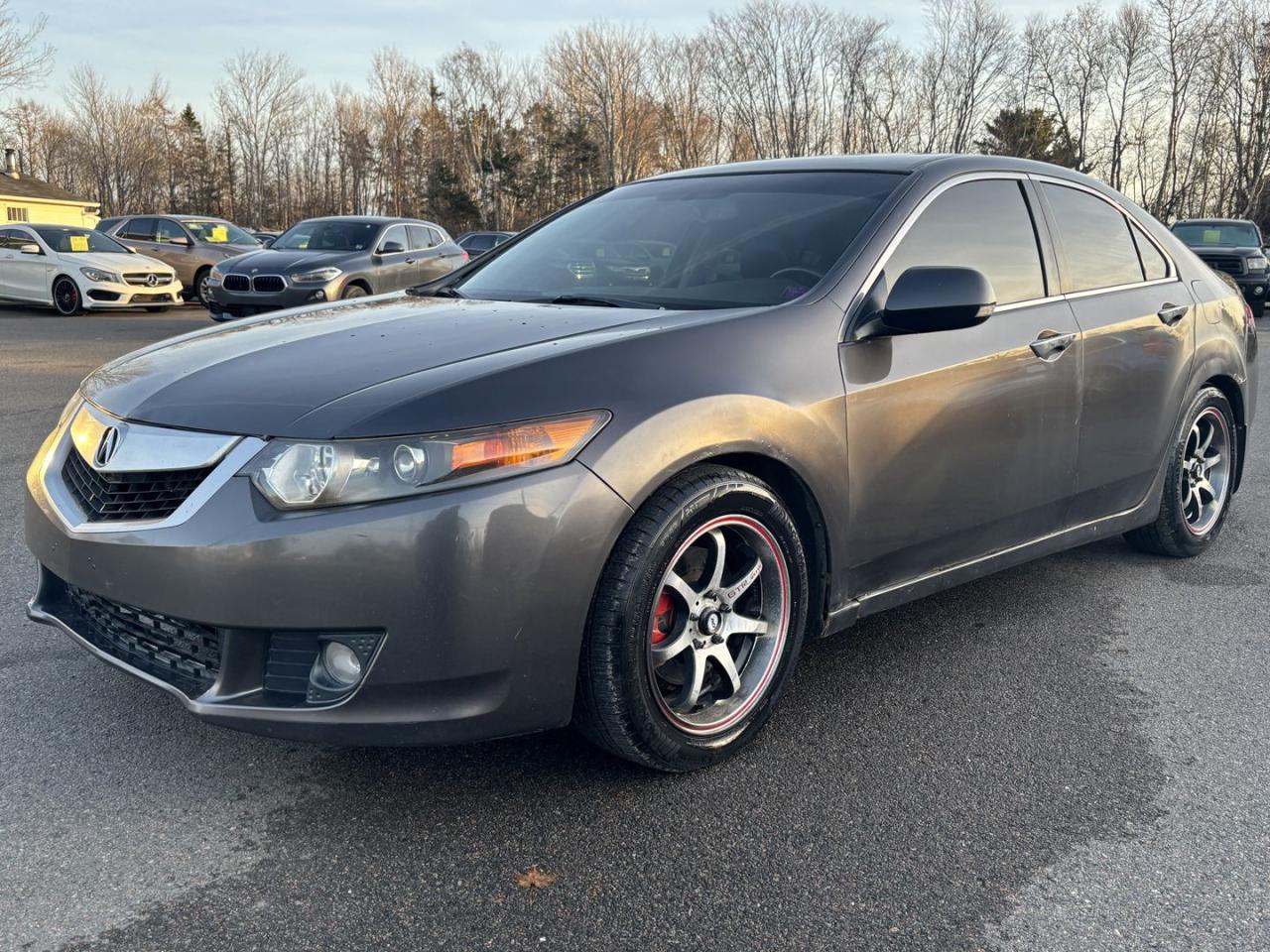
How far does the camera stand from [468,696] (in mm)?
2295

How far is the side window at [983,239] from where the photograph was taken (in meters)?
3.29

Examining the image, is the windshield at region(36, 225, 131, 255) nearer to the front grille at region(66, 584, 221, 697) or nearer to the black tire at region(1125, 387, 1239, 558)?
the front grille at region(66, 584, 221, 697)

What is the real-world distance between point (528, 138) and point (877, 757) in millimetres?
62826

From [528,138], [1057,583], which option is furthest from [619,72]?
[1057,583]

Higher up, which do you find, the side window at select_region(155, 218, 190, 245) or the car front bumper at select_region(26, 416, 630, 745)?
the side window at select_region(155, 218, 190, 245)

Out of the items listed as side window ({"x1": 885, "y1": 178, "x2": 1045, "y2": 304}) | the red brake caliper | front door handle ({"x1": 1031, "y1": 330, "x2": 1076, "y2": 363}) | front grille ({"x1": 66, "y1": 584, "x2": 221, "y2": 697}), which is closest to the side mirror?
side window ({"x1": 885, "y1": 178, "x2": 1045, "y2": 304})

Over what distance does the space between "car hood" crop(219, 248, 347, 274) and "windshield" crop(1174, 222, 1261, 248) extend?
16178 mm

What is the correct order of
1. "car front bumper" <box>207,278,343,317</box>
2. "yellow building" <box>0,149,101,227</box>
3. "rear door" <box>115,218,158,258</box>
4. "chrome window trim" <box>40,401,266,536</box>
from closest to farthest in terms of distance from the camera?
"chrome window trim" <box>40,401,266,536</box> → "car front bumper" <box>207,278,343,317</box> → "rear door" <box>115,218,158,258</box> → "yellow building" <box>0,149,101,227</box>

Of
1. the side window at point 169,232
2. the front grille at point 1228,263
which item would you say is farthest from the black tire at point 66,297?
the front grille at point 1228,263

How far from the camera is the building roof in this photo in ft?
143

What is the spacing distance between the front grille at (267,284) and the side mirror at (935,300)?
1157 centimetres

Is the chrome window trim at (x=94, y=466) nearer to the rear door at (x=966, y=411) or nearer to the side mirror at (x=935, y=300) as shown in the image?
the rear door at (x=966, y=411)

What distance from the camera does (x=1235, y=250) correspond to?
20.3m

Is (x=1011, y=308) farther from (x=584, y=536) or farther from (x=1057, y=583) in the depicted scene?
(x=584, y=536)
